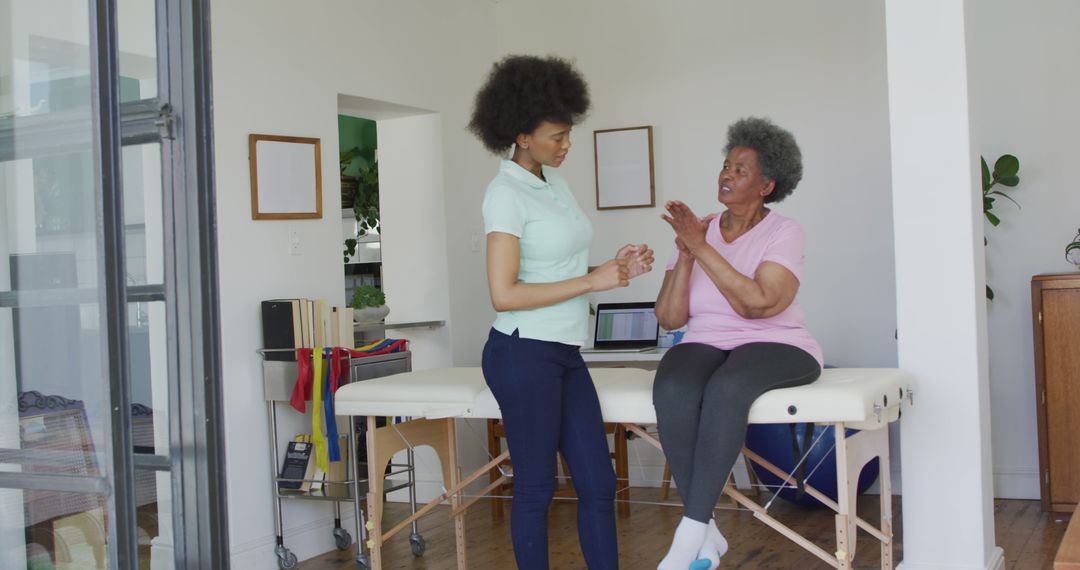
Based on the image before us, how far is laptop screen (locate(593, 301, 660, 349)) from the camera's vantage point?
A: 5047 mm

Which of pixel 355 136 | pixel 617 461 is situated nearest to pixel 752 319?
pixel 617 461

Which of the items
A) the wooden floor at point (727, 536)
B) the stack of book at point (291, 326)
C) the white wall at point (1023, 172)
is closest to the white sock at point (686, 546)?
the wooden floor at point (727, 536)

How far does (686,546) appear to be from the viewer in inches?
99.5

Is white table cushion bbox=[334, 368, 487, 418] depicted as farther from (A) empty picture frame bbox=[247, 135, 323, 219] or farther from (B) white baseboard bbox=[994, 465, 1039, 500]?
(B) white baseboard bbox=[994, 465, 1039, 500]

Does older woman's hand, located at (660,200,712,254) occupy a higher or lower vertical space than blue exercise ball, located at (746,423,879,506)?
higher

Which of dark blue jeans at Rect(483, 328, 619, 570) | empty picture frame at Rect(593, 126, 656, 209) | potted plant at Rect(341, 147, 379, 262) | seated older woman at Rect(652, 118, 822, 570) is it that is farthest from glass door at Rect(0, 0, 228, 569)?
potted plant at Rect(341, 147, 379, 262)

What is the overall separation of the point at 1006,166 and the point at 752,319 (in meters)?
2.03

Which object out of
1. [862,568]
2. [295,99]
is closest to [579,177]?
[295,99]

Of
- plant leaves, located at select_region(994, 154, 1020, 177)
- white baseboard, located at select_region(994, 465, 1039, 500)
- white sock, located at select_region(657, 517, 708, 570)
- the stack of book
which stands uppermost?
plant leaves, located at select_region(994, 154, 1020, 177)

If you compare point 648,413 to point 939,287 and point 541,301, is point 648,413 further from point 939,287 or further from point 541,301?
point 939,287

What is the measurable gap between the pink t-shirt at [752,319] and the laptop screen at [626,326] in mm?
1967

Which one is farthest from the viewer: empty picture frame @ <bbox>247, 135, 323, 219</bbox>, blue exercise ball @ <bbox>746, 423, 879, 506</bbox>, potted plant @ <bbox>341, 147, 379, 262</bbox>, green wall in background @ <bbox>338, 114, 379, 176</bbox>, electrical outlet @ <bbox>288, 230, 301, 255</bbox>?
green wall in background @ <bbox>338, 114, 379, 176</bbox>

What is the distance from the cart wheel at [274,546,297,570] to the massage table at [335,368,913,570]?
0.65 meters

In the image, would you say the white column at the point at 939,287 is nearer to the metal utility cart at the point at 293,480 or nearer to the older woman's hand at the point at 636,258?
the older woman's hand at the point at 636,258
